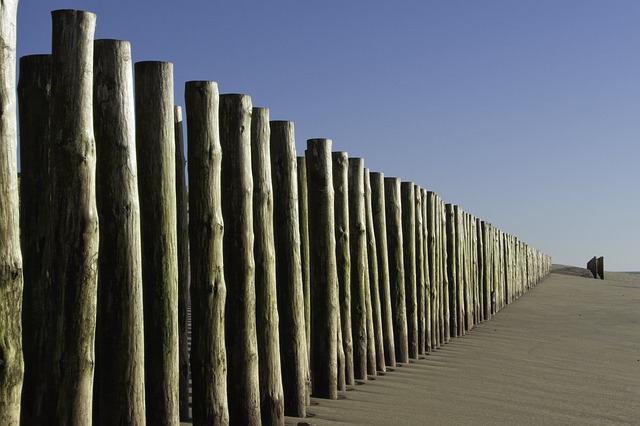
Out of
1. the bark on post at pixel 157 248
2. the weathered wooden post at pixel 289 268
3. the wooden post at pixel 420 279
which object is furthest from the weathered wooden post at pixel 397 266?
the bark on post at pixel 157 248

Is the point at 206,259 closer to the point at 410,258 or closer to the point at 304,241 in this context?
the point at 304,241

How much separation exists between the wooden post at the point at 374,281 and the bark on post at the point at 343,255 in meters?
0.63

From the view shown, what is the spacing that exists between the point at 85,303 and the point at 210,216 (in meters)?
1.00

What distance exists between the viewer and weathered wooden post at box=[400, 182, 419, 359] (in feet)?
27.0

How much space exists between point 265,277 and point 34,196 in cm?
143

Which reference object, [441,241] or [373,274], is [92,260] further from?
[441,241]

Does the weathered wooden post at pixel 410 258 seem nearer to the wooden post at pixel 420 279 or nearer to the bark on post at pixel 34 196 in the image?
the wooden post at pixel 420 279

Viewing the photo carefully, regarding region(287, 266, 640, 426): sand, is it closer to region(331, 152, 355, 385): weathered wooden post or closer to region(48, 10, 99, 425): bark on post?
region(331, 152, 355, 385): weathered wooden post

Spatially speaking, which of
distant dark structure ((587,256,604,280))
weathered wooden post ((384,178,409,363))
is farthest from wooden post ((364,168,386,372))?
distant dark structure ((587,256,604,280))

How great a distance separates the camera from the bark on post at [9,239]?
3195mm

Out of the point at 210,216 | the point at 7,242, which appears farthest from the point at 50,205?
the point at 210,216

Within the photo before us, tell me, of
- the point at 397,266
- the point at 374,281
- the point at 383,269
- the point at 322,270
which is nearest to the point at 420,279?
the point at 397,266

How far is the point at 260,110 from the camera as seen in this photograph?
516 centimetres

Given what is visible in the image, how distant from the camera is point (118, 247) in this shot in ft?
12.9
